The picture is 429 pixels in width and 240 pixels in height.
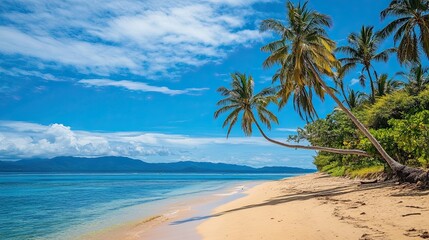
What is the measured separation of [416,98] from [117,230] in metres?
19.3

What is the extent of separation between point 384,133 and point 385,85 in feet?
62.6

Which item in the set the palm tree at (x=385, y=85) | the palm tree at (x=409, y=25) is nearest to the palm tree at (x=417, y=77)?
the palm tree at (x=385, y=85)

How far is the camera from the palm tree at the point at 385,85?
105 feet

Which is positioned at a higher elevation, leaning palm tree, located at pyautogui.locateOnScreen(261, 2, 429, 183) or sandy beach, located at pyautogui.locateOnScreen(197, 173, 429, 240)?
leaning palm tree, located at pyautogui.locateOnScreen(261, 2, 429, 183)

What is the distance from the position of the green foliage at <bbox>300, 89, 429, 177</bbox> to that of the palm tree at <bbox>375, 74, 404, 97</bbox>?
684cm

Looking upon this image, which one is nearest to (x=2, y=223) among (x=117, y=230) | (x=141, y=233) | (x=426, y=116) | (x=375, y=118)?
(x=117, y=230)

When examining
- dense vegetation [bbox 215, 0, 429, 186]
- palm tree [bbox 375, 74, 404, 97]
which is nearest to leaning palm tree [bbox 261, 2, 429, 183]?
dense vegetation [bbox 215, 0, 429, 186]

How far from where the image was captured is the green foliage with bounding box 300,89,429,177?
50.8ft

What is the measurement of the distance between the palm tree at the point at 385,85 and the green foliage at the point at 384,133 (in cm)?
684

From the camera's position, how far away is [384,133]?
18.1 metres

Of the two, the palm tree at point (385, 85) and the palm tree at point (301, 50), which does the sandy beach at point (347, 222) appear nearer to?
the palm tree at point (301, 50)

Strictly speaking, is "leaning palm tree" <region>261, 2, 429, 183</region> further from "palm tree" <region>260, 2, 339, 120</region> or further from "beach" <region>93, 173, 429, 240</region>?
"beach" <region>93, 173, 429, 240</region>

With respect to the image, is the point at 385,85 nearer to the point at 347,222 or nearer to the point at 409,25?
the point at 409,25

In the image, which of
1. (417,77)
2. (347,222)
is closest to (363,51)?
(417,77)
